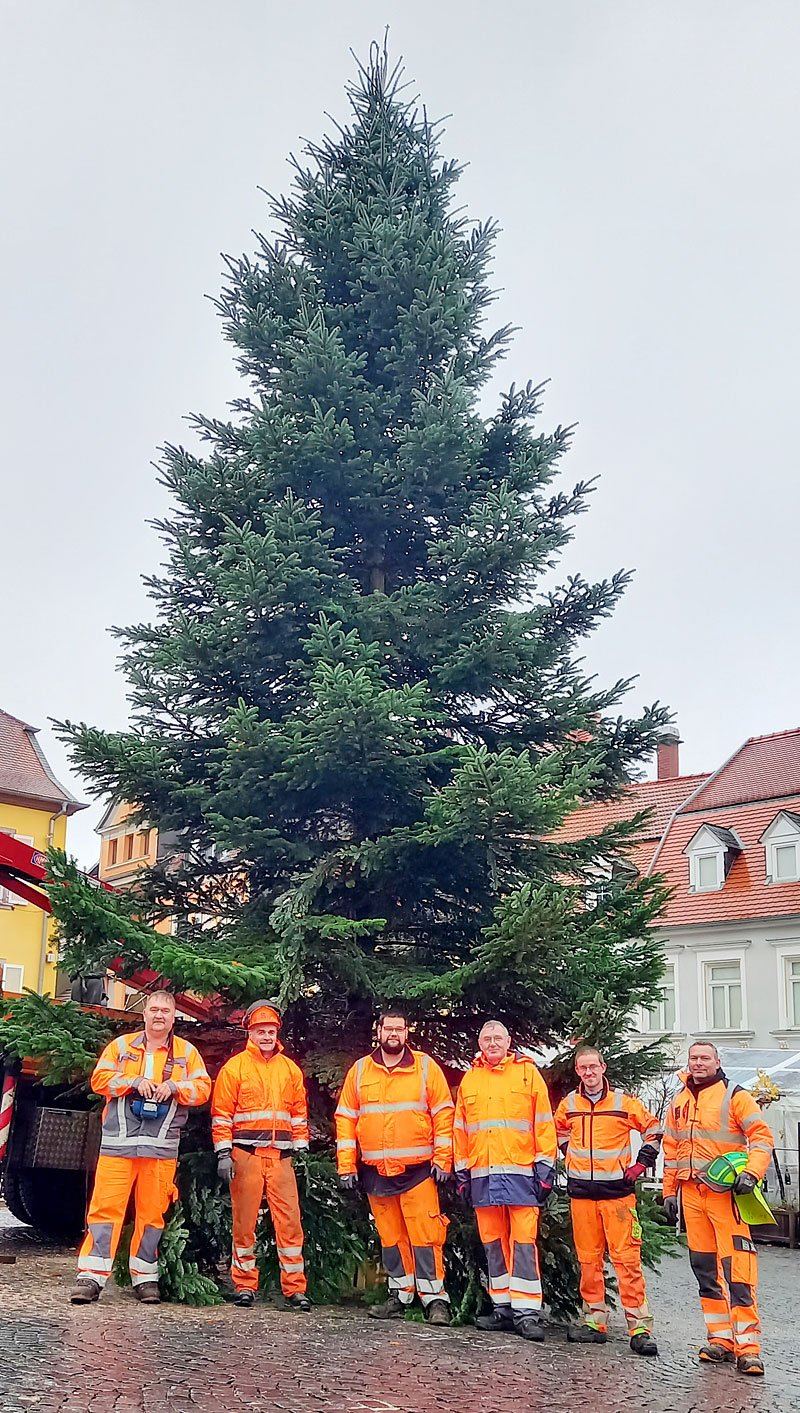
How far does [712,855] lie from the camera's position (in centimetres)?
3334

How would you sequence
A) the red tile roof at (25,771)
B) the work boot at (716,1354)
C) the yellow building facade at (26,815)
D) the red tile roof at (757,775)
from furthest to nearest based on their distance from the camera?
the red tile roof at (25,771) → the yellow building facade at (26,815) → the red tile roof at (757,775) → the work boot at (716,1354)

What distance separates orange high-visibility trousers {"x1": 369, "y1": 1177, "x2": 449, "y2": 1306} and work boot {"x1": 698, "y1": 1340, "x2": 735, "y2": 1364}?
1514 millimetres

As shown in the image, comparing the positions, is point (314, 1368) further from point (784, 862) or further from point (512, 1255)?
point (784, 862)

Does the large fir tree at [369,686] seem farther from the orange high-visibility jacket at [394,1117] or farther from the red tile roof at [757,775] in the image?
the red tile roof at [757,775]

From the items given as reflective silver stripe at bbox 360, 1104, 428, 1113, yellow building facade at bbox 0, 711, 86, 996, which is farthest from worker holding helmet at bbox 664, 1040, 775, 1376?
yellow building facade at bbox 0, 711, 86, 996

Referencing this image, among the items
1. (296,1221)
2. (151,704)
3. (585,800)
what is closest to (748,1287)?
(296,1221)

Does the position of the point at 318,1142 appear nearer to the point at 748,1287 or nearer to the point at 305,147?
the point at 748,1287

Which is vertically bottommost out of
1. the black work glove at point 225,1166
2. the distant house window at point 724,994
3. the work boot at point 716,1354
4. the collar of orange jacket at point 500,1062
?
the work boot at point 716,1354

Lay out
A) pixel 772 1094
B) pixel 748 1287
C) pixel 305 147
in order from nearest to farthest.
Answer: pixel 748 1287 → pixel 305 147 → pixel 772 1094

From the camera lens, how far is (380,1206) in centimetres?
823

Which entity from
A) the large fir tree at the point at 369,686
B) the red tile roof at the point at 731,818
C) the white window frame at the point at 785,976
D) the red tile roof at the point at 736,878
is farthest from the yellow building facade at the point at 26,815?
the large fir tree at the point at 369,686

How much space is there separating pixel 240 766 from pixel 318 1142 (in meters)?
2.67

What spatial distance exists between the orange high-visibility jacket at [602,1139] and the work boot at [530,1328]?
0.73m

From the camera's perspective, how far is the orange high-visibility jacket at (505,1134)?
7914 millimetres
